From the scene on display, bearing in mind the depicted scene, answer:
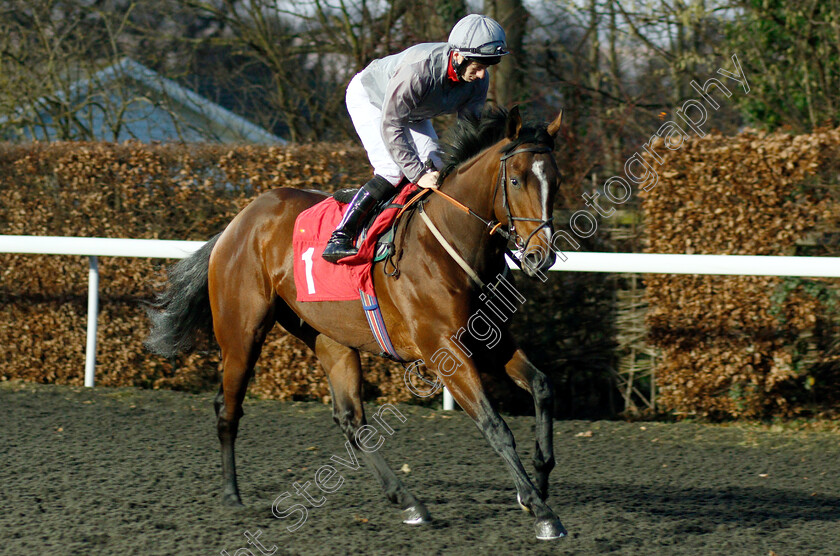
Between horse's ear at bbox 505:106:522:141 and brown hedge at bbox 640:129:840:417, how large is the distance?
2564 mm

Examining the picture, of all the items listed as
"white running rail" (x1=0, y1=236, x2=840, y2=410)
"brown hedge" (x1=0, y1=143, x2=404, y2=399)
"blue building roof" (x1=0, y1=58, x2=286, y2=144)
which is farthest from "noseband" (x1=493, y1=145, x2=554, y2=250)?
"blue building roof" (x1=0, y1=58, x2=286, y2=144)

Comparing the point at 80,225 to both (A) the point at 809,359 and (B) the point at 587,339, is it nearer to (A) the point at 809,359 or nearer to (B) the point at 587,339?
(B) the point at 587,339

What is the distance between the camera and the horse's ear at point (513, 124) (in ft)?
11.3

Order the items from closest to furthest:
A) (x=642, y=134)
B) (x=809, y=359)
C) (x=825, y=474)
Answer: (x=825, y=474), (x=809, y=359), (x=642, y=134)

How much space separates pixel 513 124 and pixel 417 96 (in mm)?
474

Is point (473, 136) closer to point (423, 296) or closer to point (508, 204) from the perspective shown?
point (508, 204)

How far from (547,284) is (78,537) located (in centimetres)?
354

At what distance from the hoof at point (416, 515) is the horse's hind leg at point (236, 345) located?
1019 mm

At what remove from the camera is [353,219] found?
12.9 feet

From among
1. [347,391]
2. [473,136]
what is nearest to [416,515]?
[347,391]

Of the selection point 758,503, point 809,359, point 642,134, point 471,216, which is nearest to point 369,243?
point 471,216

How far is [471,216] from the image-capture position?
362 cm

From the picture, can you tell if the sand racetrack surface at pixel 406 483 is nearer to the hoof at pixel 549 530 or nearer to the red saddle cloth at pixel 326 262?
the hoof at pixel 549 530

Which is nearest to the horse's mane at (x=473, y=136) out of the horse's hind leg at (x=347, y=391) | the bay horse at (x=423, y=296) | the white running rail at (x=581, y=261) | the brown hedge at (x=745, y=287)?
the bay horse at (x=423, y=296)
